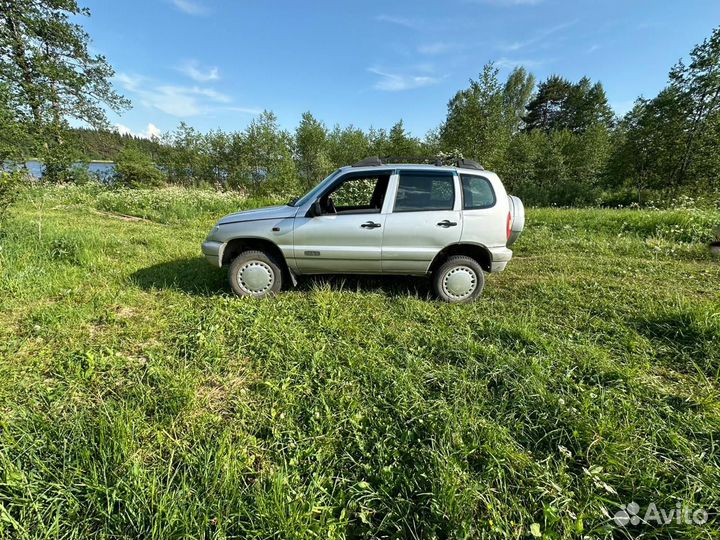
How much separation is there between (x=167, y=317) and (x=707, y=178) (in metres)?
24.9

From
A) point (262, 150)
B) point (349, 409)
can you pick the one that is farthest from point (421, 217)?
point (262, 150)

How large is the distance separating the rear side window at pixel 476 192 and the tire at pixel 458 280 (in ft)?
2.26

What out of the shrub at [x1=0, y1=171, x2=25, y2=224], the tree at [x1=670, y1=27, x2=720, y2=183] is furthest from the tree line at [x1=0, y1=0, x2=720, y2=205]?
the shrub at [x1=0, y1=171, x2=25, y2=224]

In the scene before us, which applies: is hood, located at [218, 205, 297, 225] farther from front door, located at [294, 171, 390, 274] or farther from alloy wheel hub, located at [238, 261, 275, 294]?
alloy wheel hub, located at [238, 261, 275, 294]

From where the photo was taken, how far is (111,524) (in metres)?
1.38

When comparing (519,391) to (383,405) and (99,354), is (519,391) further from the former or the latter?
(99,354)

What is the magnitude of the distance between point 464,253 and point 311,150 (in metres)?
29.0

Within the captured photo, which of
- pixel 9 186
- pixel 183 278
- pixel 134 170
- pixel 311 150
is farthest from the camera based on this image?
pixel 311 150

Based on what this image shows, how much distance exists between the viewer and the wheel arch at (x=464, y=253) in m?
3.83

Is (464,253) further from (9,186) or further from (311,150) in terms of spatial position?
(311,150)

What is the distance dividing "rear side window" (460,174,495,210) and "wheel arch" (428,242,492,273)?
1.71ft

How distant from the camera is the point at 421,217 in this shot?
3.66 meters

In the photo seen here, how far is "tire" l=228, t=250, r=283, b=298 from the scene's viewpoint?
12.5 ft

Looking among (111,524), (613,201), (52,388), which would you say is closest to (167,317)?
(52,388)
